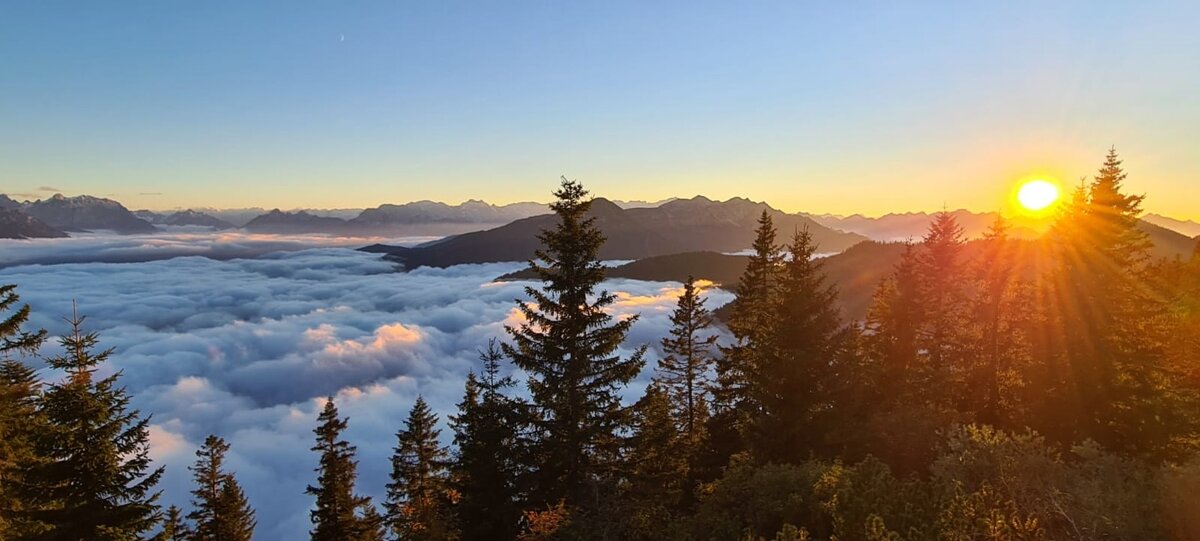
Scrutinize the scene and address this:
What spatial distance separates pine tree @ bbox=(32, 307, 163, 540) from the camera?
1541 centimetres

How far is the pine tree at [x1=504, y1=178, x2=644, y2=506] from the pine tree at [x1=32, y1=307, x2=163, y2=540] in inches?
494

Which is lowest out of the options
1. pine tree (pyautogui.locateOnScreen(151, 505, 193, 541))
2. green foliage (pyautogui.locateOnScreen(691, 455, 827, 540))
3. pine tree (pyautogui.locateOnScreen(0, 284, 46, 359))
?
pine tree (pyautogui.locateOnScreen(151, 505, 193, 541))

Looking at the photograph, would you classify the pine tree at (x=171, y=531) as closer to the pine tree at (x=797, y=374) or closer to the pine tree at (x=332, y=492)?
the pine tree at (x=332, y=492)

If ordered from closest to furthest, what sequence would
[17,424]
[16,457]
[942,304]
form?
[16,457]
[17,424]
[942,304]

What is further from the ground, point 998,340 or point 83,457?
point 998,340

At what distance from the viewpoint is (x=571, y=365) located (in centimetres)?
1942

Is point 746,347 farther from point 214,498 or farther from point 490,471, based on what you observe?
point 214,498

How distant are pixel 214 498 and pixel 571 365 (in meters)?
24.9

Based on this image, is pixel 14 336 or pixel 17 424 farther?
pixel 14 336

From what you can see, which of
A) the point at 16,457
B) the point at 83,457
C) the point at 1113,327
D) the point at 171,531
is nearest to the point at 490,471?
the point at 171,531

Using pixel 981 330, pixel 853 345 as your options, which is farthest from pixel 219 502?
pixel 981 330

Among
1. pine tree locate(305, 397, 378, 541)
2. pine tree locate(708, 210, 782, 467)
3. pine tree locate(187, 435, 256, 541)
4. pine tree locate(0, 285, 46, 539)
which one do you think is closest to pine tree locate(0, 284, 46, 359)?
pine tree locate(0, 285, 46, 539)

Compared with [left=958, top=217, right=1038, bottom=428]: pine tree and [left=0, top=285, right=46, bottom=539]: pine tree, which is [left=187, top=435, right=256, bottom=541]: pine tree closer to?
[left=0, top=285, right=46, bottom=539]: pine tree

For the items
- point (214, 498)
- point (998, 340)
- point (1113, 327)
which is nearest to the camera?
point (1113, 327)
